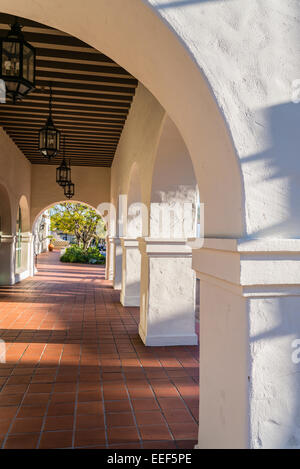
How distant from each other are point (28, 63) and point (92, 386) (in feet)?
11.5

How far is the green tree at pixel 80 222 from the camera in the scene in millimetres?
22672

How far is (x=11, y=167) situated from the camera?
35.0ft

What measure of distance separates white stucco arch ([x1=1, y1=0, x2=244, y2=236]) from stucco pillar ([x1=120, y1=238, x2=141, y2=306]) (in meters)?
5.55

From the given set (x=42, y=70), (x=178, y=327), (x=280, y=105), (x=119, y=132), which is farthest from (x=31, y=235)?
(x=280, y=105)

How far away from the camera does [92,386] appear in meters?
3.80

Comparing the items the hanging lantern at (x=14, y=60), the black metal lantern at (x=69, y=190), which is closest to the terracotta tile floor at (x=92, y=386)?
the hanging lantern at (x=14, y=60)

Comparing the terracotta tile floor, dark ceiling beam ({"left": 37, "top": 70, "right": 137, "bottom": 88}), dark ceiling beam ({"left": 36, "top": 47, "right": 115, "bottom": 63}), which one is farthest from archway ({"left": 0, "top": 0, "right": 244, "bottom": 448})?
dark ceiling beam ({"left": 37, "top": 70, "right": 137, "bottom": 88})

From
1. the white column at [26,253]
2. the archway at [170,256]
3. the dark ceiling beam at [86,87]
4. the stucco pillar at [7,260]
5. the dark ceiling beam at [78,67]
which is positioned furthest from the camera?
the white column at [26,253]

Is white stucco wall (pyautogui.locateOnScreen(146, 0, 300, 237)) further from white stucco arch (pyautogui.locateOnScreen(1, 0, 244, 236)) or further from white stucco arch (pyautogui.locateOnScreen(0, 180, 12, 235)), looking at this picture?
white stucco arch (pyautogui.locateOnScreen(0, 180, 12, 235))

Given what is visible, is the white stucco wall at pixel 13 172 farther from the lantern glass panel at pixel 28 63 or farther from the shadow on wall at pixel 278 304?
the shadow on wall at pixel 278 304

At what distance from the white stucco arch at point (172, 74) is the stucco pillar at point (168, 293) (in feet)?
9.69

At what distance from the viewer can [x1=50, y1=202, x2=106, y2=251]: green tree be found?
22672mm

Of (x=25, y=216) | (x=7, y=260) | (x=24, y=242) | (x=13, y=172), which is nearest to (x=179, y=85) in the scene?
(x=13, y=172)
